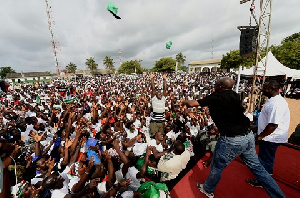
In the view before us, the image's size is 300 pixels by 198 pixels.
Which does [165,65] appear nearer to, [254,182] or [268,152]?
[268,152]

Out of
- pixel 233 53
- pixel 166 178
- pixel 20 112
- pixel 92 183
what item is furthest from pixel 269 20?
pixel 233 53

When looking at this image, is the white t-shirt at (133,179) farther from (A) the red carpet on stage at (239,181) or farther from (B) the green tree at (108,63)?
(B) the green tree at (108,63)

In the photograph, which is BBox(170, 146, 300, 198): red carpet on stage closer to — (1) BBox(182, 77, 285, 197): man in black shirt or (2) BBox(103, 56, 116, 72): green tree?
(1) BBox(182, 77, 285, 197): man in black shirt

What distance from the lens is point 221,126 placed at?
5.98 ft

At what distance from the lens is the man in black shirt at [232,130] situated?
173 centimetres

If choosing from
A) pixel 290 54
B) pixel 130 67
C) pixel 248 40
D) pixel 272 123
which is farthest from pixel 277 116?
pixel 130 67

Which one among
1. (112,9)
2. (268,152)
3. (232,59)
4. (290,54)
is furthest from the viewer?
(232,59)

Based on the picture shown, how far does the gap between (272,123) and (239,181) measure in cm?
117

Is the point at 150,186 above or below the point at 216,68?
below

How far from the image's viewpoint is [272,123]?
1991mm

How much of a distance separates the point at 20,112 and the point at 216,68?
173 ft

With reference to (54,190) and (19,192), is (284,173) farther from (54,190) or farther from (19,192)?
(19,192)

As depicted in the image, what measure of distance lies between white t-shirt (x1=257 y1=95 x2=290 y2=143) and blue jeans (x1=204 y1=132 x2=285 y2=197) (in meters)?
0.51

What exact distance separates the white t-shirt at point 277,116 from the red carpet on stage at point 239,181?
83cm
